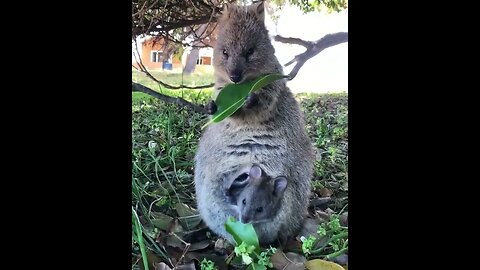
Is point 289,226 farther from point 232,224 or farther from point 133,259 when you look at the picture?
point 133,259

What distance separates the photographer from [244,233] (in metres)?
2.00

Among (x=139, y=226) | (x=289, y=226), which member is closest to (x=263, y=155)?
(x=289, y=226)

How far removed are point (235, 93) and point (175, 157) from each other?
0.28m

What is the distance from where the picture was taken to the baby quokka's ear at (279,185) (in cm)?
202

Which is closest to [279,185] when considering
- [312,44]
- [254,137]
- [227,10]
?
[254,137]

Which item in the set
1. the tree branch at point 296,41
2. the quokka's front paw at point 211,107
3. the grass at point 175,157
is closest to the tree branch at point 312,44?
the tree branch at point 296,41

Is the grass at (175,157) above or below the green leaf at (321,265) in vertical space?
above

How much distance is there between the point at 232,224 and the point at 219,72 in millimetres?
466

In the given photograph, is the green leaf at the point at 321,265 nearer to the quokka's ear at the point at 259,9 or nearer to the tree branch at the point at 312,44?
the tree branch at the point at 312,44

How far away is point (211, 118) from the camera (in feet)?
6.76

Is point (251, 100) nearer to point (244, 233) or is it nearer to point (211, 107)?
point (211, 107)

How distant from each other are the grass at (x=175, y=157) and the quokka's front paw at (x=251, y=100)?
126 mm

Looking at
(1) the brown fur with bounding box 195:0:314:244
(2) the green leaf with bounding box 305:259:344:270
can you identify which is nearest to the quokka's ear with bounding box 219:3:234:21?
(1) the brown fur with bounding box 195:0:314:244

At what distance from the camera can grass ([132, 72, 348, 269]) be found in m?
2.04
